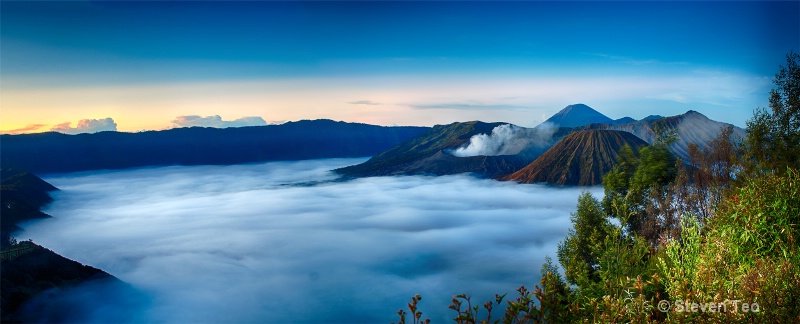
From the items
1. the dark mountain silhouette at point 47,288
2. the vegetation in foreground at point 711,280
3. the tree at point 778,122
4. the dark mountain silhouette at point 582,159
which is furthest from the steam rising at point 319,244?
the vegetation in foreground at point 711,280

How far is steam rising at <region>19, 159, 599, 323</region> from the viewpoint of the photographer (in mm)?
53750

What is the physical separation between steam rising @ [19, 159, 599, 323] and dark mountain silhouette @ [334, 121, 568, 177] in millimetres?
4464

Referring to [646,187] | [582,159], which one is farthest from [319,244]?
[646,187]

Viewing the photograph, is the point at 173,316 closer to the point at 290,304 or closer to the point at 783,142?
the point at 290,304

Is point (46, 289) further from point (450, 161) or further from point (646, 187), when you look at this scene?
A: point (450, 161)

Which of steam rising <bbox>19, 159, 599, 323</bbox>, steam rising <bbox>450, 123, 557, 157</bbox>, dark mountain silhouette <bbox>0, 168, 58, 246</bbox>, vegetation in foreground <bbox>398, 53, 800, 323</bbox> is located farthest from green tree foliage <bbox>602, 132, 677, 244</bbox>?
steam rising <bbox>450, 123, 557, 157</bbox>

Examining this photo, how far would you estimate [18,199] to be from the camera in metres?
85.6

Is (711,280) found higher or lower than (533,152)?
lower

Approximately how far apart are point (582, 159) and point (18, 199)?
374ft

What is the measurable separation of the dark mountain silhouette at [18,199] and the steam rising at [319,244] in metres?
3.44

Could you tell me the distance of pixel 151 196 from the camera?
17300 centimetres

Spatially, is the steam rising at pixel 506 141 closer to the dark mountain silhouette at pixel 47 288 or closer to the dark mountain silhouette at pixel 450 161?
the dark mountain silhouette at pixel 450 161

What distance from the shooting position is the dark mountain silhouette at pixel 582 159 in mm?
107125

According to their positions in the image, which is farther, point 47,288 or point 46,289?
point 47,288
